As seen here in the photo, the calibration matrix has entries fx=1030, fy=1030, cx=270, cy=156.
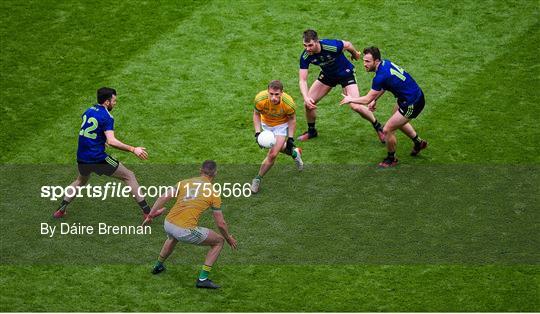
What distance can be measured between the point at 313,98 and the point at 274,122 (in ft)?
6.03

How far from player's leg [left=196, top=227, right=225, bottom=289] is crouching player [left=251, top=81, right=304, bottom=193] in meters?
2.74

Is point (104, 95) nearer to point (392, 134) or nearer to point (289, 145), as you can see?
point (289, 145)

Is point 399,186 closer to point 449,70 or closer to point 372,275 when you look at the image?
point 372,275

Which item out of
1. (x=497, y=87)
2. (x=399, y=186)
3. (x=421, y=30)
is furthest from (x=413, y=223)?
(x=421, y=30)

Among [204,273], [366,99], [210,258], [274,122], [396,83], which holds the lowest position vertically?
[204,273]

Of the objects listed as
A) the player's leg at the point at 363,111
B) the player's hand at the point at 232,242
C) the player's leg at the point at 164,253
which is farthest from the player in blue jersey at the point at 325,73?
the player's leg at the point at 164,253

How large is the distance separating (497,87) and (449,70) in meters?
1.08

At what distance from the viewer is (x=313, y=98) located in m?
19.2

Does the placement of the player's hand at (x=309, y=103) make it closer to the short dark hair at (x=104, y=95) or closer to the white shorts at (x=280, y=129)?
the white shorts at (x=280, y=129)

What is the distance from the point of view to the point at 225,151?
61.6 ft

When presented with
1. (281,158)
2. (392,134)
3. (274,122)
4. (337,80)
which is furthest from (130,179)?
A: (392,134)

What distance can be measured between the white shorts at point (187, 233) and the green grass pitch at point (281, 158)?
0.80m

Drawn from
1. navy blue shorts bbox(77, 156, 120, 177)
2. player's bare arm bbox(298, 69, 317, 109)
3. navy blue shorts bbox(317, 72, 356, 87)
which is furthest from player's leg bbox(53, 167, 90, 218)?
navy blue shorts bbox(317, 72, 356, 87)

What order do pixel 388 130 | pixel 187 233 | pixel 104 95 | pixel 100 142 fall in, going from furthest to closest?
1. pixel 388 130
2. pixel 100 142
3. pixel 104 95
4. pixel 187 233
